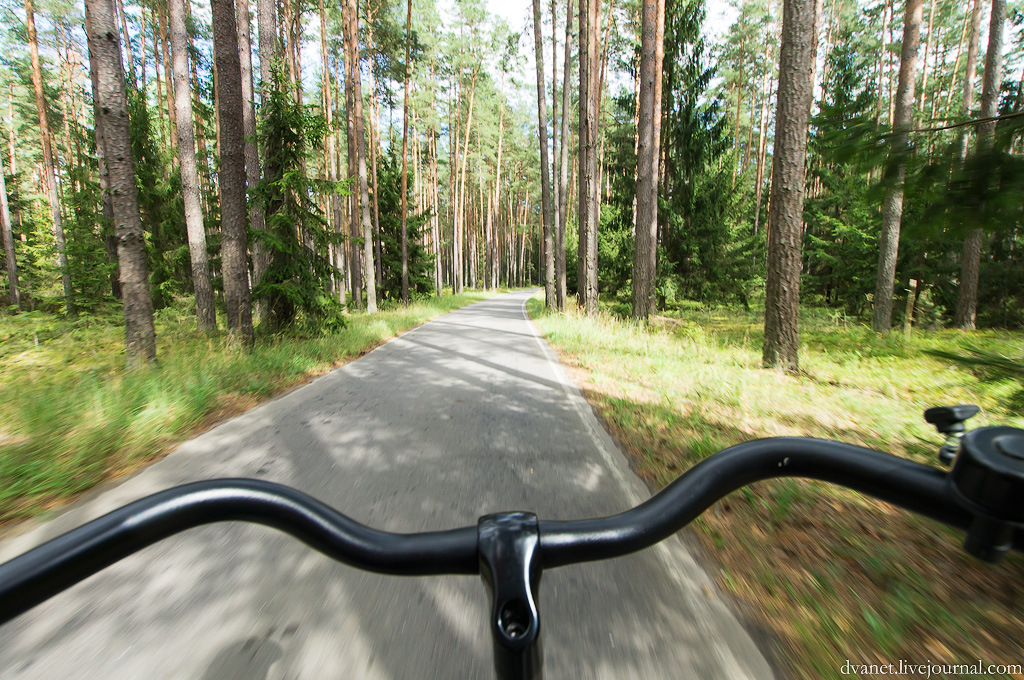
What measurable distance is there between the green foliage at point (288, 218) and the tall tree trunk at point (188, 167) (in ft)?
9.17

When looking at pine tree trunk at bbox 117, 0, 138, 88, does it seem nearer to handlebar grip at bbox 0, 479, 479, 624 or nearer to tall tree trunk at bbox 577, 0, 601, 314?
tall tree trunk at bbox 577, 0, 601, 314

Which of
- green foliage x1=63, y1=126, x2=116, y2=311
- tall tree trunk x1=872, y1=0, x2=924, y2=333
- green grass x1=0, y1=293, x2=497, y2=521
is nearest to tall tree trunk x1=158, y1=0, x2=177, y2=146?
green foliage x1=63, y1=126, x2=116, y2=311

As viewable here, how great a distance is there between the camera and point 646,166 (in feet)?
44.5

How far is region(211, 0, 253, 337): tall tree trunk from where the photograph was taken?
9445mm

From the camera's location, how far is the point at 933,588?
2.40 m

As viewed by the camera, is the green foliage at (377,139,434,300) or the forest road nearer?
the forest road

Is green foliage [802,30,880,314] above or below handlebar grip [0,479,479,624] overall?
above

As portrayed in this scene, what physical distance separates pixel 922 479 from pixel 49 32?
124 feet

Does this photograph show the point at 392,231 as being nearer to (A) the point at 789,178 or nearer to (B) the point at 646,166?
(B) the point at 646,166

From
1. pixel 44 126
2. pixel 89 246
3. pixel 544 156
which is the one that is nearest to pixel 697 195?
pixel 544 156

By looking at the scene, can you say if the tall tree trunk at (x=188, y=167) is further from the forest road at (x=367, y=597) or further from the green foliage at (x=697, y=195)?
the green foliage at (x=697, y=195)

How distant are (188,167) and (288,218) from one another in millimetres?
4488

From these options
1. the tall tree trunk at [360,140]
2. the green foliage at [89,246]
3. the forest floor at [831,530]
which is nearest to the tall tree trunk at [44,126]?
the green foliage at [89,246]

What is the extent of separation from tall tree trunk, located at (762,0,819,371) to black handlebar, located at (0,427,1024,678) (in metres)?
7.84
